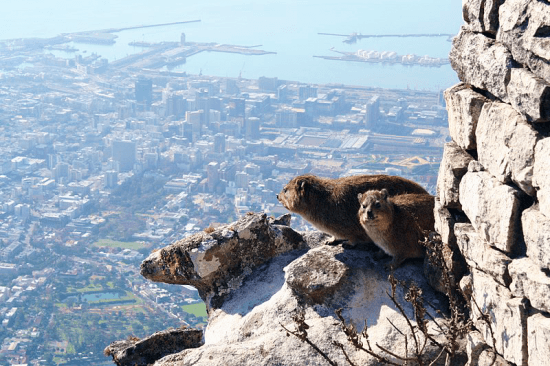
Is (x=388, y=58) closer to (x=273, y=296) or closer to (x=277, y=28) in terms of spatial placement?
(x=277, y=28)

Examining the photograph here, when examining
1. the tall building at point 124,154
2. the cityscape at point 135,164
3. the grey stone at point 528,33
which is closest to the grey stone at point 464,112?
the grey stone at point 528,33

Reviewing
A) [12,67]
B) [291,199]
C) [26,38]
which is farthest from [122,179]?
[26,38]

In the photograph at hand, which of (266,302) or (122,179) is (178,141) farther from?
(266,302)

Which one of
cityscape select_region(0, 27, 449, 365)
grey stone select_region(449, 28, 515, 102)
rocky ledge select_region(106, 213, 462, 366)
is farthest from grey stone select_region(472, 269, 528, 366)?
A: cityscape select_region(0, 27, 449, 365)

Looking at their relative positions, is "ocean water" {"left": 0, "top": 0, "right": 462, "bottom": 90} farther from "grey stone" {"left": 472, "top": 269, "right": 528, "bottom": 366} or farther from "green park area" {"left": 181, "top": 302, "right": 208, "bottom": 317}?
"grey stone" {"left": 472, "top": 269, "right": 528, "bottom": 366}

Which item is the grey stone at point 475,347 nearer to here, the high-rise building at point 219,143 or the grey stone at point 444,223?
the grey stone at point 444,223

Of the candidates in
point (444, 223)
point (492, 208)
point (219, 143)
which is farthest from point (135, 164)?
point (492, 208)
